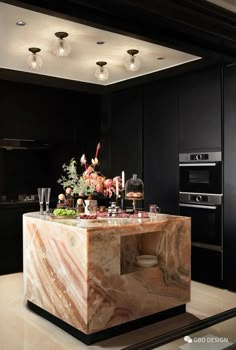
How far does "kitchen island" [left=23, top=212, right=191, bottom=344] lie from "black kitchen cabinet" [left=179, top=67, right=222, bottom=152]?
122 cm

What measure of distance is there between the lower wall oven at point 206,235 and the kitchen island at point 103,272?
33.5 inches

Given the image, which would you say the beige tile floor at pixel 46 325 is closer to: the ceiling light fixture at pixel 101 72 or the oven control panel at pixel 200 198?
the oven control panel at pixel 200 198

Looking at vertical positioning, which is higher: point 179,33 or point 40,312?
point 179,33

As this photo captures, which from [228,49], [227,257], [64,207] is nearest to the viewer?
[228,49]

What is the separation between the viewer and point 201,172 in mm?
4551

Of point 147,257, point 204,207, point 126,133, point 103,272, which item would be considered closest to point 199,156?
point 204,207

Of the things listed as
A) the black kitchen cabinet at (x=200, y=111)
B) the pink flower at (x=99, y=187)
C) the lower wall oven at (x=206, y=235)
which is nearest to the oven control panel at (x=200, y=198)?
the lower wall oven at (x=206, y=235)

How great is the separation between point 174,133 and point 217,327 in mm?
2400

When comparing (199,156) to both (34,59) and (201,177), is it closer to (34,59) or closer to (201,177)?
(201,177)

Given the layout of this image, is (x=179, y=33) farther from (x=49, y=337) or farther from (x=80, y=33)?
(x=49, y=337)

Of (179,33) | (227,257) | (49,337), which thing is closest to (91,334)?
(49,337)

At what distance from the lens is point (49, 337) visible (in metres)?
3.16

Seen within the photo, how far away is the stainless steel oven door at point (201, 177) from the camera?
438 cm

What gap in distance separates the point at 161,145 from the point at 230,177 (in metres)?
1.10
